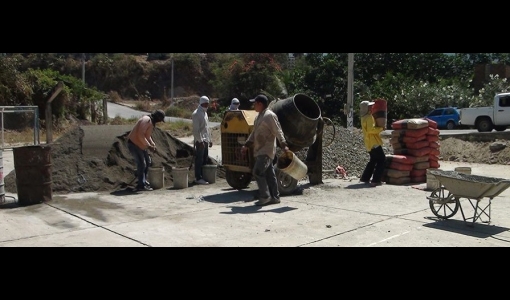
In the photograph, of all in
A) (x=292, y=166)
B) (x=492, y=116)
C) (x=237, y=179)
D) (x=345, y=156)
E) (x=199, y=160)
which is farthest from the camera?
(x=492, y=116)

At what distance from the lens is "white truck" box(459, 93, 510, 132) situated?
78.9ft

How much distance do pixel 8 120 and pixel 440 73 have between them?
31004 millimetres

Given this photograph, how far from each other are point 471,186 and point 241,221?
3.14m

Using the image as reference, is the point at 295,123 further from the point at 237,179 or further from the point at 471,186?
the point at 471,186

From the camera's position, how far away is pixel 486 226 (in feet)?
23.0

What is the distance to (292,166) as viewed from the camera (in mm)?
8648

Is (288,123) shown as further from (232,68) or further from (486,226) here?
(232,68)

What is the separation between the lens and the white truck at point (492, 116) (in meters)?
24.0

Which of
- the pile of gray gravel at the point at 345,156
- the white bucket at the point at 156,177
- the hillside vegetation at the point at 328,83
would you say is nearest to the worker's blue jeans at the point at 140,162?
the white bucket at the point at 156,177

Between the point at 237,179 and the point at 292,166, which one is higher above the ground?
the point at 292,166

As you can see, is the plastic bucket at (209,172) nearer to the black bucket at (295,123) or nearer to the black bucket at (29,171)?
the black bucket at (295,123)

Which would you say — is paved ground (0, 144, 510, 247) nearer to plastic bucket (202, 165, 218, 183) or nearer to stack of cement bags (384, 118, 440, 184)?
stack of cement bags (384, 118, 440, 184)

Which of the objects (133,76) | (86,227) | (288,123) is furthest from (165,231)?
(133,76)

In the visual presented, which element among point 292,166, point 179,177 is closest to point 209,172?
point 179,177
